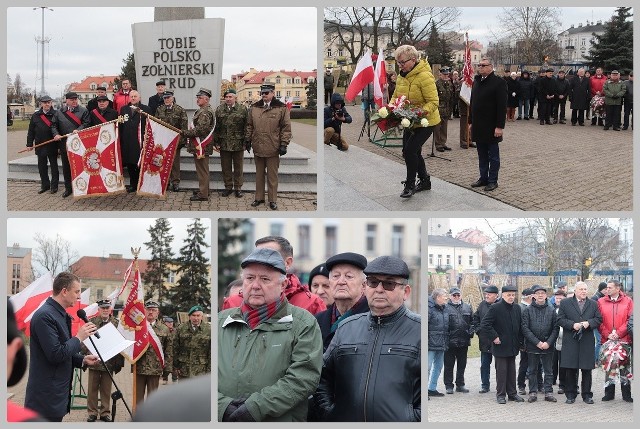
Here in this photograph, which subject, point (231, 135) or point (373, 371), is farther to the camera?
point (231, 135)

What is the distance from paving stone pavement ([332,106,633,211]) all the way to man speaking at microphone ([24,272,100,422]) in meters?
4.23

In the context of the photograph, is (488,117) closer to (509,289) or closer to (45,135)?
(509,289)

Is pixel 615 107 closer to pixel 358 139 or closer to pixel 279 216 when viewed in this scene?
pixel 358 139

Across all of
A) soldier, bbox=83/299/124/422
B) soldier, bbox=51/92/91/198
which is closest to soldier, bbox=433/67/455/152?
soldier, bbox=51/92/91/198

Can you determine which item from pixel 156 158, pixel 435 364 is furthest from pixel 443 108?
pixel 435 364

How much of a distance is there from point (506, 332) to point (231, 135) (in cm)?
398

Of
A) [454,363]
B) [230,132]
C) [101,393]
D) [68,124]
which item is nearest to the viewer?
[454,363]

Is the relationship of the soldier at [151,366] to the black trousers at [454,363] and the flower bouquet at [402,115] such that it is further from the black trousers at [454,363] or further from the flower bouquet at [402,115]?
the flower bouquet at [402,115]

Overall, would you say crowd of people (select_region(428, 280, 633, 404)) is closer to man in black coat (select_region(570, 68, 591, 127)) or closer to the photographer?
the photographer

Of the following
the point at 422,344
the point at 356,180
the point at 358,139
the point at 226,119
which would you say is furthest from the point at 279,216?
the point at 358,139

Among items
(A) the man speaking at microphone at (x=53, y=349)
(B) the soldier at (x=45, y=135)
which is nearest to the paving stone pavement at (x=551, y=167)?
(B) the soldier at (x=45, y=135)

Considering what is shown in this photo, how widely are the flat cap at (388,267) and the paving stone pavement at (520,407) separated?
66.1 inches

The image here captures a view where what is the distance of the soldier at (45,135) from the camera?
30.4ft

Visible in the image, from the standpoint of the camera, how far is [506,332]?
268 inches
